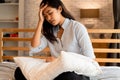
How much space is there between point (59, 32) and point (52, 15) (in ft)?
0.50

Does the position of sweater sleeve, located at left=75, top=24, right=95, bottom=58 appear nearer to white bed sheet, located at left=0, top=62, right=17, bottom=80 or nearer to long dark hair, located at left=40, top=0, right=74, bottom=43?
long dark hair, located at left=40, top=0, right=74, bottom=43

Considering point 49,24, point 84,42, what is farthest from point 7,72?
point 84,42

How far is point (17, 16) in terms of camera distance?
4.20m

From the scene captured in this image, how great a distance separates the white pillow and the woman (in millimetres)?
265

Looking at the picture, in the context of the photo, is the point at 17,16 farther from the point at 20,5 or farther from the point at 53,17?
the point at 53,17

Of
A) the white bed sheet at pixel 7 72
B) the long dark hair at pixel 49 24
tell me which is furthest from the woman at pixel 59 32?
the white bed sheet at pixel 7 72

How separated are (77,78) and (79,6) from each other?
3067mm

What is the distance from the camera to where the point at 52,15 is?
1577 millimetres

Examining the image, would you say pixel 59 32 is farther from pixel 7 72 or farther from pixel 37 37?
pixel 7 72

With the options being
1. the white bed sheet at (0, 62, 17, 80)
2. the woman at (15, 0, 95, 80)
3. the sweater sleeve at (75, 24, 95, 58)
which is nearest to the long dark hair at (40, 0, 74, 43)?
the woman at (15, 0, 95, 80)

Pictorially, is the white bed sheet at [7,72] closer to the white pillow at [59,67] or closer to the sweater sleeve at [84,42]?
the white pillow at [59,67]

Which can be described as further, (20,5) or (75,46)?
(20,5)

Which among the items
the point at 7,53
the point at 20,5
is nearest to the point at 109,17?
the point at 20,5

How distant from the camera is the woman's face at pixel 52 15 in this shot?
158 cm
